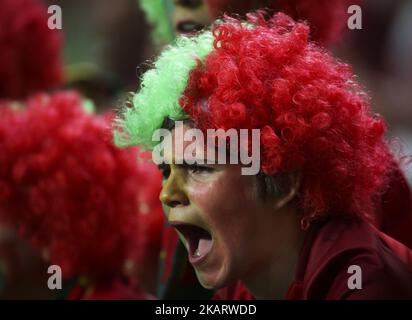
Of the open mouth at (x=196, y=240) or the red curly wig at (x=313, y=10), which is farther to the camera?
the red curly wig at (x=313, y=10)

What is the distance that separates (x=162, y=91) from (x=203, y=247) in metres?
0.31

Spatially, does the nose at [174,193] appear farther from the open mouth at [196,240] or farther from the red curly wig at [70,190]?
the red curly wig at [70,190]

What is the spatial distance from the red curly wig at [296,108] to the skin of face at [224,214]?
69 millimetres

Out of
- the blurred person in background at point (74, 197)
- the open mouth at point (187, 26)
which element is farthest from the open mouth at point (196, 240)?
the open mouth at point (187, 26)

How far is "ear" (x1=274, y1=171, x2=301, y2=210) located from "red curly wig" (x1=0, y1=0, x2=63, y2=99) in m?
1.72

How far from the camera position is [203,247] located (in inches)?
52.4

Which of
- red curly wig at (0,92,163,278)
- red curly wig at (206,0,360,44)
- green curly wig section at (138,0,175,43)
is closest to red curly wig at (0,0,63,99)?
green curly wig section at (138,0,175,43)

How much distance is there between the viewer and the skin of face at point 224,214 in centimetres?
130

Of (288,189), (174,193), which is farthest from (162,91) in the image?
(288,189)

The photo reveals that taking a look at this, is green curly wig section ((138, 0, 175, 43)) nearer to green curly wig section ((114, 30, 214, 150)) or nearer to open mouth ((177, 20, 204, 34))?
open mouth ((177, 20, 204, 34))

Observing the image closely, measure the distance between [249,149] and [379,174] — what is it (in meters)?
0.31

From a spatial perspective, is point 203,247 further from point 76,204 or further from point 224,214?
point 76,204

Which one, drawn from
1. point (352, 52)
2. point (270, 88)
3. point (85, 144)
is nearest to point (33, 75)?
point (85, 144)
